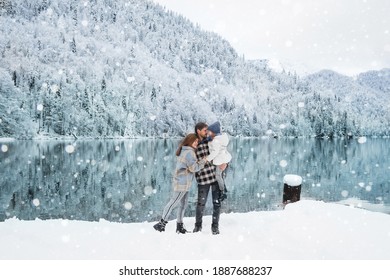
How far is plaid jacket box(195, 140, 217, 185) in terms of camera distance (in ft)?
22.6

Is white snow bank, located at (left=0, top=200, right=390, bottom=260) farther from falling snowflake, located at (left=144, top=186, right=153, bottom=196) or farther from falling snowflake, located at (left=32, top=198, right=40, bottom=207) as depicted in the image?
falling snowflake, located at (left=144, top=186, right=153, bottom=196)

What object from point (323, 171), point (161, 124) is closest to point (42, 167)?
point (323, 171)

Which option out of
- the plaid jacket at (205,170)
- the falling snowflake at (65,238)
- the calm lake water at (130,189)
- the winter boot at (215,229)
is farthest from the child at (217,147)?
the calm lake water at (130,189)

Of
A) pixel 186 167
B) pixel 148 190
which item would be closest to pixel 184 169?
pixel 186 167

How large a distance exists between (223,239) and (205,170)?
118cm

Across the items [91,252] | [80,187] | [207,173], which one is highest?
[207,173]

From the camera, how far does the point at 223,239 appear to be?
6652 mm

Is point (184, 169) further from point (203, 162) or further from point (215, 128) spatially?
point (215, 128)

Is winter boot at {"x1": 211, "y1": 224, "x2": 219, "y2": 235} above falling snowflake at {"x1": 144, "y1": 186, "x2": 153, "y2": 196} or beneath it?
above

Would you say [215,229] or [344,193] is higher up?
[215,229]

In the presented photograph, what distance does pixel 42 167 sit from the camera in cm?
4038

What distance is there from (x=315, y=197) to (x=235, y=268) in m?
26.1

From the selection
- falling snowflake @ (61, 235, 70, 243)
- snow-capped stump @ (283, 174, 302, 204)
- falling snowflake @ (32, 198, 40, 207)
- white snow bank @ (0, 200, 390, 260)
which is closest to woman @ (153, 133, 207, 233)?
white snow bank @ (0, 200, 390, 260)

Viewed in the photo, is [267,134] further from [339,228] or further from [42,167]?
[339,228]
